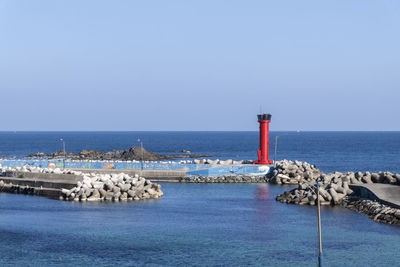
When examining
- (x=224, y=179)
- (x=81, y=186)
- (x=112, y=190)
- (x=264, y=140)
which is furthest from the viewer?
(x=264, y=140)

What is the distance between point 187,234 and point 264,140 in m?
37.0

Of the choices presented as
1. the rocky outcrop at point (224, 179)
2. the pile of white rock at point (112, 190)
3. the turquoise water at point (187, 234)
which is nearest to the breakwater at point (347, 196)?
the turquoise water at point (187, 234)

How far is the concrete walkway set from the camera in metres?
47.1

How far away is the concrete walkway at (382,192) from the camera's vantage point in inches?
1855

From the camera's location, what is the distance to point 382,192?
50.9 meters

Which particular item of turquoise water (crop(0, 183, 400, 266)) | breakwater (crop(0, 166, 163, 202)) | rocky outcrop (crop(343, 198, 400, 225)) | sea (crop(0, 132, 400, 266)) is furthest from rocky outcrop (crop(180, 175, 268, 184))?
rocky outcrop (crop(343, 198, 400, 225))

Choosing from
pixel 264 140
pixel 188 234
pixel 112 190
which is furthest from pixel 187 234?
pixel 264 140

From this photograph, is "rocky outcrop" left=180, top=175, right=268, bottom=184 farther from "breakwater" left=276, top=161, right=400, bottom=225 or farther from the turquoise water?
the turquoise water

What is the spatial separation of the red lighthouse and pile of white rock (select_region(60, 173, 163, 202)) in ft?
65.9

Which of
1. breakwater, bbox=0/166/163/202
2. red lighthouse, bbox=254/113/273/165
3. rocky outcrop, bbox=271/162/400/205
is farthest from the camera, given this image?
red lighthouse, bbox=254/113/273/165

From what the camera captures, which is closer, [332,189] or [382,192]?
[382,192]

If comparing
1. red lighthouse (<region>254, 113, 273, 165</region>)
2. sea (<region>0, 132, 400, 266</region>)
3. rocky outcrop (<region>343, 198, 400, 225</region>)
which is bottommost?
sea (<region>0, 132, 400, 266</region>)

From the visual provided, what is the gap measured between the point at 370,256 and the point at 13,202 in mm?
34355

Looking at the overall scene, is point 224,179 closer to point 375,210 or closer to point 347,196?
point 347,196
